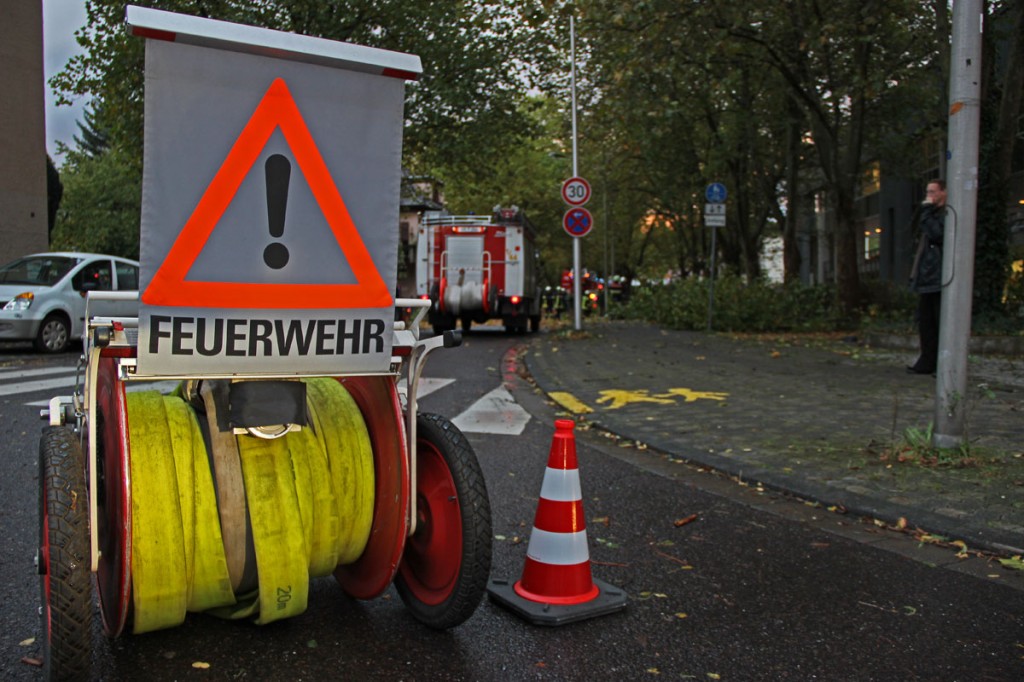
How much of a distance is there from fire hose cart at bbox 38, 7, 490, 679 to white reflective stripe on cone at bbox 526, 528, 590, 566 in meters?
0.54

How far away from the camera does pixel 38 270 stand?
583 inches

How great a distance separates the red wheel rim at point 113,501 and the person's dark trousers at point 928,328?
8.75 meters

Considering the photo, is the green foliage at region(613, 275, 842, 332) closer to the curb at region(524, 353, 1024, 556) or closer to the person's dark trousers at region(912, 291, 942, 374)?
the person's dark trousers at region(912, 291, 942, 374)

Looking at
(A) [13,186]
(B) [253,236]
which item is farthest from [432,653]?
(A) [13,186]

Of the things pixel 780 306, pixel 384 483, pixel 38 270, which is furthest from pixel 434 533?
pixel 780 306

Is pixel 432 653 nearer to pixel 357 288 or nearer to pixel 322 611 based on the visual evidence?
pixel 322 611

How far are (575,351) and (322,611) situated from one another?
1219 centimetres

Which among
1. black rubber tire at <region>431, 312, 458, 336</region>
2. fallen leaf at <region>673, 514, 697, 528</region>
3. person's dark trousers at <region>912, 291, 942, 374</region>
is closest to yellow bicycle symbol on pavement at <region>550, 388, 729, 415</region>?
person's dark trousers at <region>912, 291, 942, 374</region>

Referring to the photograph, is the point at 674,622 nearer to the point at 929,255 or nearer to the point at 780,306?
the point at 929,255

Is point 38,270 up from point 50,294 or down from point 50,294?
up

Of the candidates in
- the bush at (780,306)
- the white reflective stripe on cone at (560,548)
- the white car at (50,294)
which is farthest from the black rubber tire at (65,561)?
the bush at (780,306)

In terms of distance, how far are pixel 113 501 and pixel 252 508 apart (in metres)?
0.41

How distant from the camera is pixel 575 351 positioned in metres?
15.5

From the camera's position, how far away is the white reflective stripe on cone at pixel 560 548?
361 centimetres
